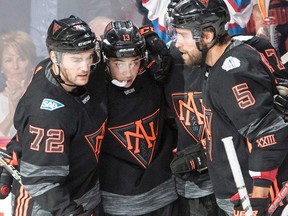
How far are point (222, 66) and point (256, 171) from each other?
369 mm

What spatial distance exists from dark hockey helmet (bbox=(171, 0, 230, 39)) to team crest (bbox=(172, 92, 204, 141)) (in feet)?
1.38

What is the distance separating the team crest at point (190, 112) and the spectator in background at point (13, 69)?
4.46ft

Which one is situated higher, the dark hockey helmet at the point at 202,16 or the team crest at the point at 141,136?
the dark hockey helmet at the point at 202,16

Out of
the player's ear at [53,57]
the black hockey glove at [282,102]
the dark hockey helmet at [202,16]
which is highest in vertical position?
the dark hockey helmet at [202,16]

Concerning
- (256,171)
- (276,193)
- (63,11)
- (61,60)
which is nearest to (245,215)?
(256,171)

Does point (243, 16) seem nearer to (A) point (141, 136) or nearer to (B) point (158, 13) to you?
(B) point (158, 13)

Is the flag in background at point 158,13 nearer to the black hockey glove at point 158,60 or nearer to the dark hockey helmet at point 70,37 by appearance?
the black hockey glove at point 158,60

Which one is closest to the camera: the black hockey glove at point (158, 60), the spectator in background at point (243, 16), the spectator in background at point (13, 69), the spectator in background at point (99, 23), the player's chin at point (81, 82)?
the player's chin at point (81, 82)

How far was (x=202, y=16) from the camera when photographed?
248 centimetres

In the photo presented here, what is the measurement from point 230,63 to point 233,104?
14 cm

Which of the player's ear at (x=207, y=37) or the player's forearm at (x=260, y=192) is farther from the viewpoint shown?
the player's ear at (x=207, y=37)

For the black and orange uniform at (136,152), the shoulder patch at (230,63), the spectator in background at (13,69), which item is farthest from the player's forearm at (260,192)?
the spectator in background at (13,69)

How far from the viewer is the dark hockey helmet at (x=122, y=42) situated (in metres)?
2.74

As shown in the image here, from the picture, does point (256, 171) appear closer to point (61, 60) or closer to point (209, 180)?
point (209, 180)
